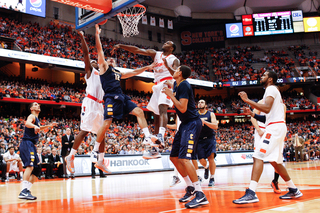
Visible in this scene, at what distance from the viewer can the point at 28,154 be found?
6715 mm

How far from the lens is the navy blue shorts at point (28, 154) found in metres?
6.68

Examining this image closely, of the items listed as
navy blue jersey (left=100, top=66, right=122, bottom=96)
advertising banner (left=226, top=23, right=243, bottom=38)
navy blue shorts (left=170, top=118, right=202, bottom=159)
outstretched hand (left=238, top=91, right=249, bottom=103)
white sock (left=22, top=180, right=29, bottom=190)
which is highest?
advertising banner (left=226, top=23, right=243, bottom=38)

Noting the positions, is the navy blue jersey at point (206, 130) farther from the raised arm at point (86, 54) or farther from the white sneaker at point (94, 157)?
the raised arm at point (86, 54)

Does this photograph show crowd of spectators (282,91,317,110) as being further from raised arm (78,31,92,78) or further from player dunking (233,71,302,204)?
raised arm (78,31,92,78)

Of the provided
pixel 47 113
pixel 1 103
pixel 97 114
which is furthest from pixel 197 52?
pixel 97 114

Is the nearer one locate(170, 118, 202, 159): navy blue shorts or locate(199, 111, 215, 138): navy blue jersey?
locate(170, 118, 202, 159): navy blue shorts

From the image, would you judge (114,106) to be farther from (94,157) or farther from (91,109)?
(94,157)

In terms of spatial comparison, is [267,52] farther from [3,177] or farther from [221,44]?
[3,177]

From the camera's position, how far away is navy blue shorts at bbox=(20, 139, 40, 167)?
21.9 feet

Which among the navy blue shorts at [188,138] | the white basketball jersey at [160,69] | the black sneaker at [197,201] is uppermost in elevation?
the white basketball jersey at [160,69]

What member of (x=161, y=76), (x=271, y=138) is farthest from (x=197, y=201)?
(x=161, y=76)

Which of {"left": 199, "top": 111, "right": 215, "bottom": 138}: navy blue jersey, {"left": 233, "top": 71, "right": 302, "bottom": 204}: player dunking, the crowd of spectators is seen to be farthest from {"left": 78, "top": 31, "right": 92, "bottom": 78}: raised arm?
the crowd of spectators

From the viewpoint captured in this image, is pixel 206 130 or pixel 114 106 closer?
pixel 114 106

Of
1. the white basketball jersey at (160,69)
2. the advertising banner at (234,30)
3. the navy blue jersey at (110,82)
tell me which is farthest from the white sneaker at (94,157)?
the advertising banner at (234,30)
